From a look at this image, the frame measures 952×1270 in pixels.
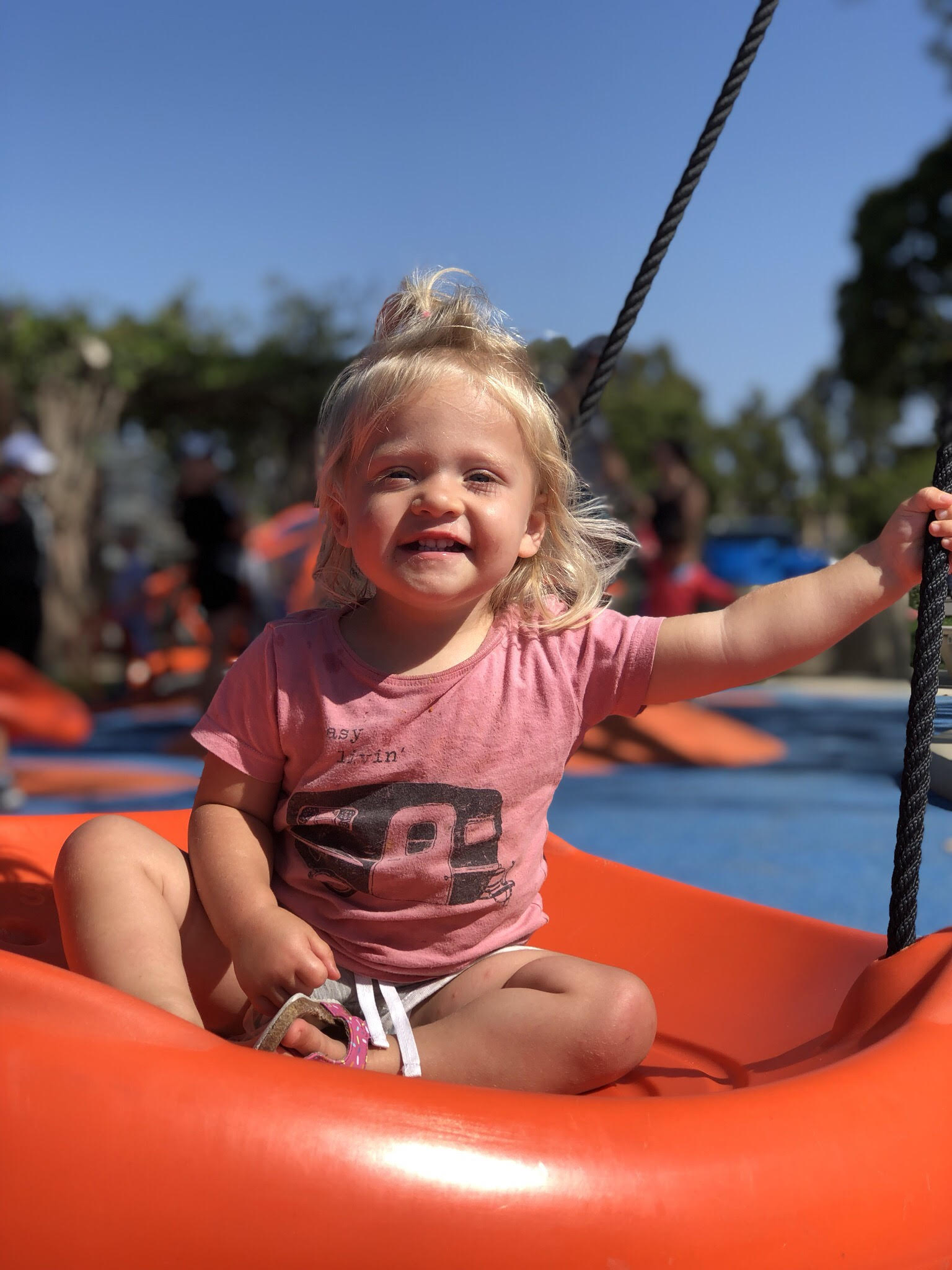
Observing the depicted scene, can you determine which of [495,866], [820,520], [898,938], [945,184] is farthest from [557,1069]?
[820,520]

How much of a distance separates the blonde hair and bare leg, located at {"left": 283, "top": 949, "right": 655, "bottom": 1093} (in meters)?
0.33

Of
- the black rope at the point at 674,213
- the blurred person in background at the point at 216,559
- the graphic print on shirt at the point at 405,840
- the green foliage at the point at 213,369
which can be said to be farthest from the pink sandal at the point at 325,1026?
the green foliage at the point at 213,369

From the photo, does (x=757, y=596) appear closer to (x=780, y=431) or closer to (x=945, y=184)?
(x=945, y=184)

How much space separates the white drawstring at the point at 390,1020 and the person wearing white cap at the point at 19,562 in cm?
381

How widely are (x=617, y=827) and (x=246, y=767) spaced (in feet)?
7.49

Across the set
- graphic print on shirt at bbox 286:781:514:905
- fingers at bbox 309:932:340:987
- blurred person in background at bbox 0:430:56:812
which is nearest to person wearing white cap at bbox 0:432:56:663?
blurred person in background at bbox 0:430:56:812

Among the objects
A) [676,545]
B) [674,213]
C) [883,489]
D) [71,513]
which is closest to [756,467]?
[883,489]

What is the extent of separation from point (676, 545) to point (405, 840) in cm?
400

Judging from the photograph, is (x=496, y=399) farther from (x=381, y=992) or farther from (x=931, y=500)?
(x=381, y=992)

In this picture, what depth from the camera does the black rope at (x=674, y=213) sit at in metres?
1.14

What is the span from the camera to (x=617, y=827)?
3.23 m

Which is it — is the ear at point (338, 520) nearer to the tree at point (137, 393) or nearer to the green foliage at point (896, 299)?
the tree at point (137, 393)

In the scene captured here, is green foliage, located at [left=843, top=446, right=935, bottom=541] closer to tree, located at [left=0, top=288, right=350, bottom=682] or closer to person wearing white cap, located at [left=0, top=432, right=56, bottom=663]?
tree, located at [left=0, top=288, right=350, bottom=682]

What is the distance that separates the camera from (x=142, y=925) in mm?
964
